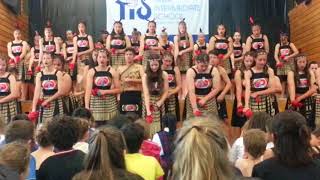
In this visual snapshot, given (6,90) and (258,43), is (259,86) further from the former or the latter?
(6,90)

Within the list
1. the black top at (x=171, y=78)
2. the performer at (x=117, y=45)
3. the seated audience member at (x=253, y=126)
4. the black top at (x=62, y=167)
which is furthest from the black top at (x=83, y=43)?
the black top at (x=62, y=167)

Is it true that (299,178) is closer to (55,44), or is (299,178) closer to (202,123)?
(202,123)

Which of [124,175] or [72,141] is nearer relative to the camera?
[124,175]

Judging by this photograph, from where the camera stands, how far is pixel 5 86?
8156mm

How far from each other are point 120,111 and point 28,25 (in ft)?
26.9

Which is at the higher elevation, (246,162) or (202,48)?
(202,48)

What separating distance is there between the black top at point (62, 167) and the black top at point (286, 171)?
1064 mm

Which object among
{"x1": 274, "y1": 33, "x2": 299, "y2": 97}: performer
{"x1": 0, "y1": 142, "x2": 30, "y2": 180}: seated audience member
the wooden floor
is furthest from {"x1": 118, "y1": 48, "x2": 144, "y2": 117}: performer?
{"x1": 0, "y1": 142, "x2": 30, "y2": 180}: seated audience member

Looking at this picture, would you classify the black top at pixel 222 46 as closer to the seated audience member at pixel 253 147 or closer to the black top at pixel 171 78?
the black top at pixel 171 78

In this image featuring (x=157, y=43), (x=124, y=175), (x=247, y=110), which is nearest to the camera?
(x=124, y=175)

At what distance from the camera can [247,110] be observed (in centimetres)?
746

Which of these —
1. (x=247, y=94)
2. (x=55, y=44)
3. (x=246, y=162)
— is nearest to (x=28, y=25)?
(x=55, y=44)

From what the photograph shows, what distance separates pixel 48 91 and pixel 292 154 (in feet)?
18.5

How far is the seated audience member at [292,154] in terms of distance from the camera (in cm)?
272
